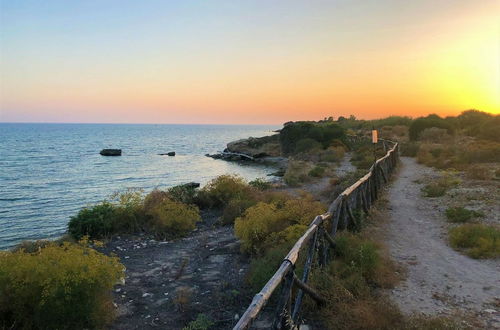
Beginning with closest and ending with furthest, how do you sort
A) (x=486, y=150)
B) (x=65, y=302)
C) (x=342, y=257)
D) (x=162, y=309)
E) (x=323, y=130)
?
1. (x=65, y=302)
2. (x=162, y=309)
3. (x=342, y=257)
4. (x=486, y=150)
5. (x=323, y=130)

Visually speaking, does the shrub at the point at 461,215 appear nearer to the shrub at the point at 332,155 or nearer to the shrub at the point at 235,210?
the shrub at the point at 235,210

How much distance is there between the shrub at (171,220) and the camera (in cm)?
1312


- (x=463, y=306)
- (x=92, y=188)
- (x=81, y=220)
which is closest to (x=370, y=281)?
(x=463, y=306)

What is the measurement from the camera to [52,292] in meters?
6.02

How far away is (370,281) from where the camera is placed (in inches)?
293

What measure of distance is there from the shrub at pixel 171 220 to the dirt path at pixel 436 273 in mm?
6544

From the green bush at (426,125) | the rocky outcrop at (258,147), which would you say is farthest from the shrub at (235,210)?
the rocky outcrop at (258,147)

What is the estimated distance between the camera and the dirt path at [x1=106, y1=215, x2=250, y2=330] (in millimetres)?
7082

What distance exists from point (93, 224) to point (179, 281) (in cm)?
592

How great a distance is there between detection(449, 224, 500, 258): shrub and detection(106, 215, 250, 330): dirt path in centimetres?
544

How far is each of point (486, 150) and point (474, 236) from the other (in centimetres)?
2024

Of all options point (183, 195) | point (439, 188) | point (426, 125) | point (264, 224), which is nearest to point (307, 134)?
point (426, 125)

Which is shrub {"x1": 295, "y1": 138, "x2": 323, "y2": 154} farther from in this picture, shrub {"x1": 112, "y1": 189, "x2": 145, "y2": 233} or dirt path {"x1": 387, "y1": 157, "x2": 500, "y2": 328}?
shrub {"x1": 112, "y1": 189, "x2": 145, "y2": 233}

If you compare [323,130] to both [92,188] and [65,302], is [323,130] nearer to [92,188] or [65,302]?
[92,188]
